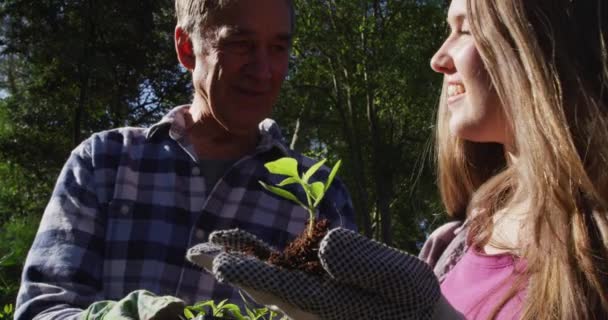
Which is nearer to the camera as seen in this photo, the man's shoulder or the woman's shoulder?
the woman's shoulder

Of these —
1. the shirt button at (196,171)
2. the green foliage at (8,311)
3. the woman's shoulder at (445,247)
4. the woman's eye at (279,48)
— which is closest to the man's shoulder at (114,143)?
the shirt button at (196,171)

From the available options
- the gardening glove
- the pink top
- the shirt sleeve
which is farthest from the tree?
the gardening glove

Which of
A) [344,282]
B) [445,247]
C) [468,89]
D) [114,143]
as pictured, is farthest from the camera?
[114,143]

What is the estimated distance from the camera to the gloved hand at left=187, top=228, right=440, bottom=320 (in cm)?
114

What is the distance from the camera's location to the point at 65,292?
1.88 m

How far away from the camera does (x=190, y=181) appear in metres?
2.37

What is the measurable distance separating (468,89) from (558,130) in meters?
0.23

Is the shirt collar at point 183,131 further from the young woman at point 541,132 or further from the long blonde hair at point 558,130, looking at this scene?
the long blonde hair at point 558,130

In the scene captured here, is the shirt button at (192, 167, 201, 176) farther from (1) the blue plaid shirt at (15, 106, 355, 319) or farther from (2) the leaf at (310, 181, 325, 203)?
(2) the leaf at (310, 181, 325, 203)

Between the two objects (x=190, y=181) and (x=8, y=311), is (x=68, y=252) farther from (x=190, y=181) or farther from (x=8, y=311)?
(x=8, y=311)

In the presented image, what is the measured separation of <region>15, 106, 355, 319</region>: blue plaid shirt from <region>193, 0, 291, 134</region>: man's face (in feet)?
0.62

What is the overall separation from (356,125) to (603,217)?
2102 centimetres

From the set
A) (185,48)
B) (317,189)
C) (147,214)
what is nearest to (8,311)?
(147,214)

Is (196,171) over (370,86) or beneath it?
beneath
